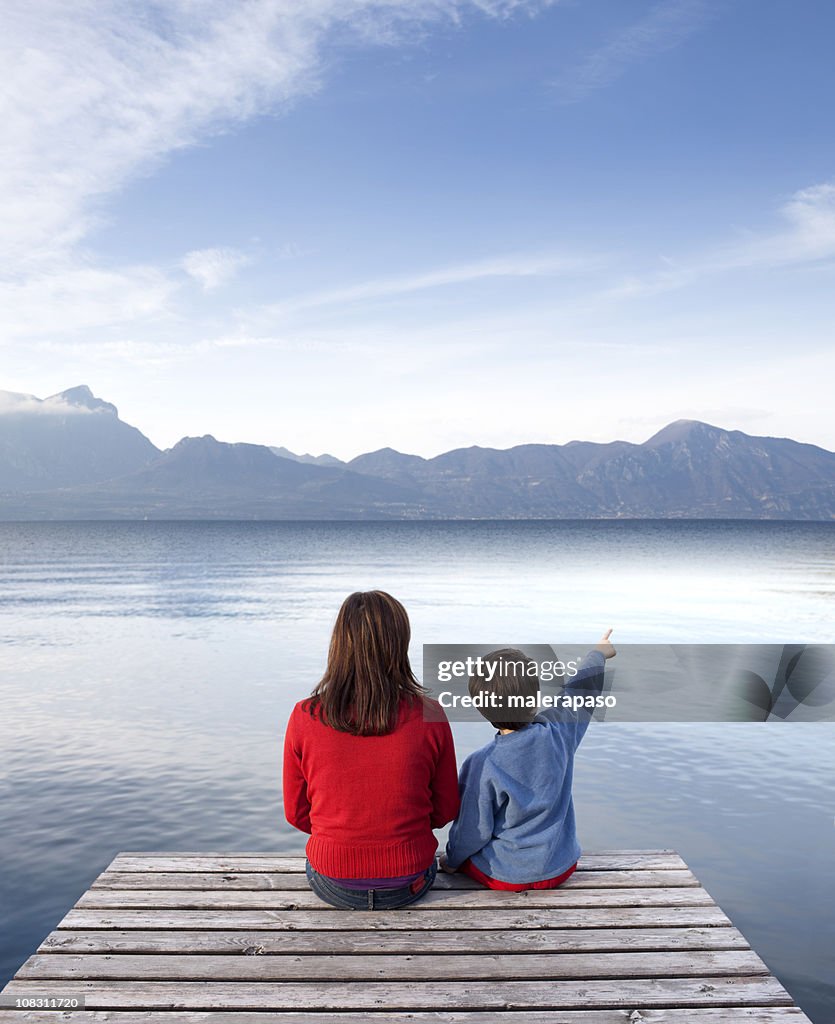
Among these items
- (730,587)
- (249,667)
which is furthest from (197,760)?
(730,587)

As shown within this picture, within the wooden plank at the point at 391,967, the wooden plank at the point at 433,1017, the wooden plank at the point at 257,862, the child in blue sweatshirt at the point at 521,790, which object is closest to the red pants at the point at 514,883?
the child in blue sweatshirt at the point at 521,790

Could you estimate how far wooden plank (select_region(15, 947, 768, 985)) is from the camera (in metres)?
4.48

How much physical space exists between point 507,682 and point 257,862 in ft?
7.69

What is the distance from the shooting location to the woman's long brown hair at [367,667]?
478 cm

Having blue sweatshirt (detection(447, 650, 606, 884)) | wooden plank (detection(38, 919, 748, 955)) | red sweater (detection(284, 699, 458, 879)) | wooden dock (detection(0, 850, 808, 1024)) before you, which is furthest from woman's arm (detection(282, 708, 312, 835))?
blue sweatshirt (detection(447, 650, 606, 884))

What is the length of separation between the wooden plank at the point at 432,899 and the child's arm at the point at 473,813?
0.28 m

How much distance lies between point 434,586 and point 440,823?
152ft

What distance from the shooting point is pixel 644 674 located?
75.3 ft

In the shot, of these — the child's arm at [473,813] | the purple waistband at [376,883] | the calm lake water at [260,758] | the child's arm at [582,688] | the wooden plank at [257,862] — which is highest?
the child's arm at [582,688]

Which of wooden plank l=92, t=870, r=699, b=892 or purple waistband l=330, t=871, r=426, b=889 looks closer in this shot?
purple waistband l=330, t=871, r=426, b=889

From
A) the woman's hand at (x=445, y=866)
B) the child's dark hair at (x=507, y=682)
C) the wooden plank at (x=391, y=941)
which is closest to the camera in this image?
the wooden plank at (x=391, y=941)

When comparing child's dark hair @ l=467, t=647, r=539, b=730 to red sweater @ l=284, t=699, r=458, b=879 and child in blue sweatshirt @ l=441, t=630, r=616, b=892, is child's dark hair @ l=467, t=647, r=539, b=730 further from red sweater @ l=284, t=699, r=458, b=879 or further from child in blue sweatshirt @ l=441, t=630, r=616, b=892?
red sweater @ l=284, t=699, r=458, b=879

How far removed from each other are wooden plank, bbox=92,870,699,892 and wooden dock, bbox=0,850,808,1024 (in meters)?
0.02

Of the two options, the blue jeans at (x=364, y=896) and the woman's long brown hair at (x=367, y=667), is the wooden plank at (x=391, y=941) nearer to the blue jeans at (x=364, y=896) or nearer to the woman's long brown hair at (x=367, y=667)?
the blue jeans at (x=364, y=896)
